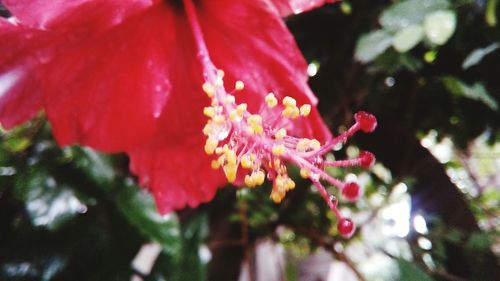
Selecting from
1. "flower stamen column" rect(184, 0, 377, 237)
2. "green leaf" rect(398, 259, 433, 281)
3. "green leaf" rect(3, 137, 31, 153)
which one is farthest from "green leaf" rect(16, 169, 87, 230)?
"green leaf" rect(398, 259, 433, 281)

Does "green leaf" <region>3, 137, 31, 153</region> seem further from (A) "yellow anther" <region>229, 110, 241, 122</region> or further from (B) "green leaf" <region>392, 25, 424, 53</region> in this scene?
(B) "green leaf" <region>392, 25, 424, 53</region>

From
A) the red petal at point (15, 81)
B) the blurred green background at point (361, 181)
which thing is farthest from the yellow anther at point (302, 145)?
the red petal at point (15, 81)

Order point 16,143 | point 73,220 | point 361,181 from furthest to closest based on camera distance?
point 361,181, point 16,143, point 73,220

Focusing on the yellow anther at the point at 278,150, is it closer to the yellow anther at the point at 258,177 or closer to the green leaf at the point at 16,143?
the yellow anther at the point at 258,177

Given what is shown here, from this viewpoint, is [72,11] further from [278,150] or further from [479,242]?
[479,242]

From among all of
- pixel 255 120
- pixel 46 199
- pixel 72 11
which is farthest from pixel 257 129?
pixel 46 199

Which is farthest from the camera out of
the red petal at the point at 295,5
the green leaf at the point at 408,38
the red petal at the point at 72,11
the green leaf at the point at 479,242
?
the green leaf at the point at 479,242

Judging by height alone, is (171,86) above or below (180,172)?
above

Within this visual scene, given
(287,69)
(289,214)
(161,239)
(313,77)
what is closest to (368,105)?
(313,77)
